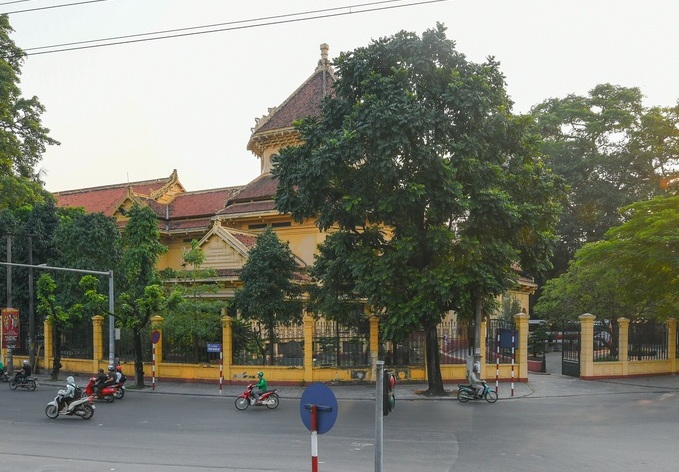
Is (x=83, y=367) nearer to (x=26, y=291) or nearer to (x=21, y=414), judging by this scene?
(x=26, y=291)

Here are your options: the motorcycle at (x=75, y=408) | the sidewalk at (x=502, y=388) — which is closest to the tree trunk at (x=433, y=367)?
the sidewalk at (x=502, y=388)

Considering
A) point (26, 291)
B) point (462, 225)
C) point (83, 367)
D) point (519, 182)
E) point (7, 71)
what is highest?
point (7, 71)

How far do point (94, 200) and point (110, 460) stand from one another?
127ft

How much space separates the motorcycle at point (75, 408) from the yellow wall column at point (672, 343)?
24301mm

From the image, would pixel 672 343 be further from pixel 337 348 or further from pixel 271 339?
pixel 271 339

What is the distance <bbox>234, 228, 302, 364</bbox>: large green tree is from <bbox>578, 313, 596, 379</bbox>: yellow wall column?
462 inches

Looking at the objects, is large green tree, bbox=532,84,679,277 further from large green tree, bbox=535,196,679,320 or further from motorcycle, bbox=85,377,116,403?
motorcycle, bbox=85,377,116,403

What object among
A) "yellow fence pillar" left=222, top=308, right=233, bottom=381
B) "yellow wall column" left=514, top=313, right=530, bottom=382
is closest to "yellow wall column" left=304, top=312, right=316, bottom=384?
"yellow fence pillar" left=222, top=308, right=233, bottom=381

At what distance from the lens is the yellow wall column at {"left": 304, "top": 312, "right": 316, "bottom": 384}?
2684 cm

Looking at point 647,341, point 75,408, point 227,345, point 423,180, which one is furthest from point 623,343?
point 75,408

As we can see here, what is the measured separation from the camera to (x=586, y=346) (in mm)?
28938

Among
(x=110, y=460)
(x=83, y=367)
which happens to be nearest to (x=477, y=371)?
(x=110, y=460)

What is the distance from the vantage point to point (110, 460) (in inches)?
521

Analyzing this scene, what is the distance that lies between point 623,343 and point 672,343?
3.08m
